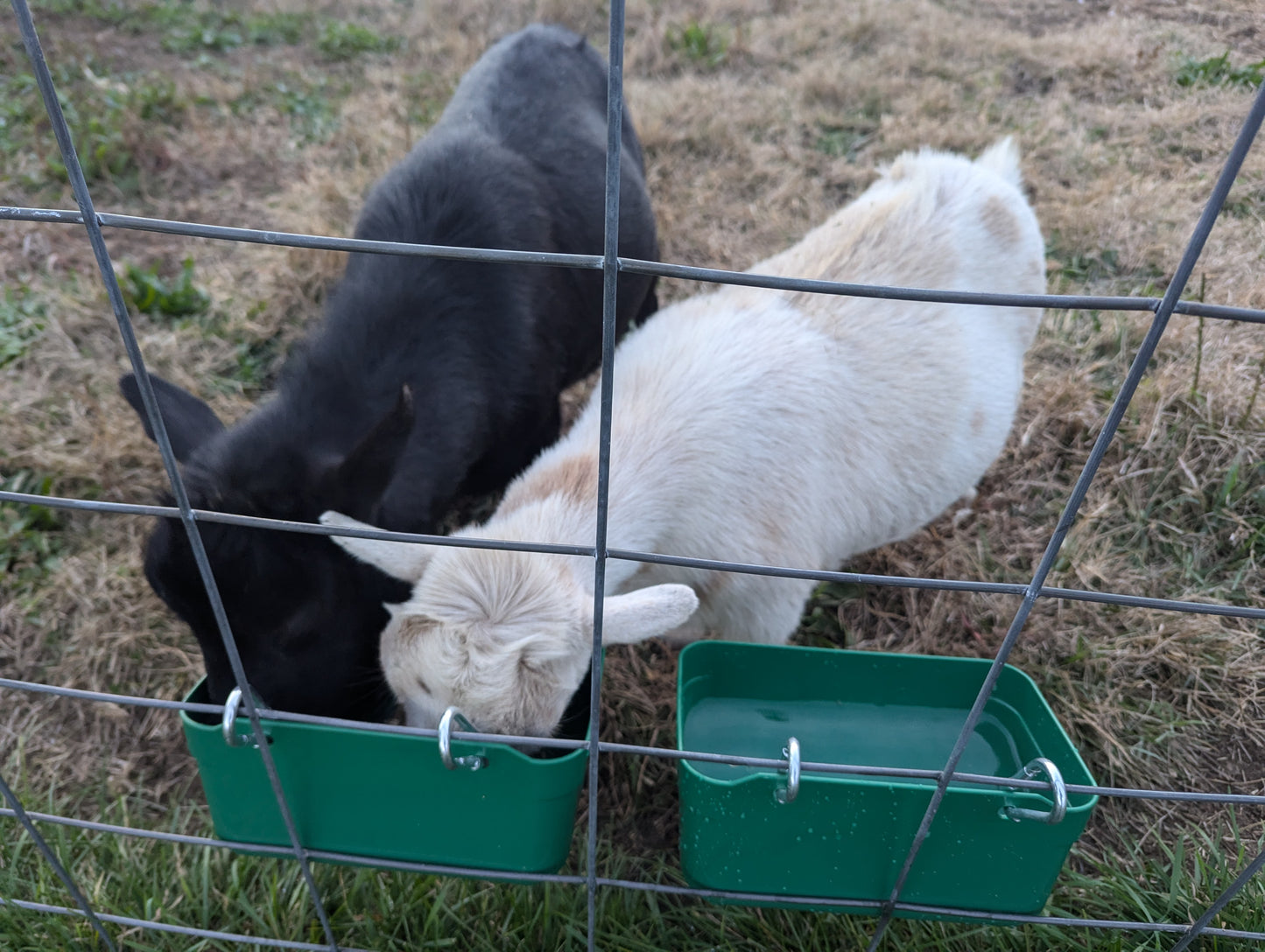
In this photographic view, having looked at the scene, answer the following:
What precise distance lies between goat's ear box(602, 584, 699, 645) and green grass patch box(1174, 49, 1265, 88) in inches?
72.7

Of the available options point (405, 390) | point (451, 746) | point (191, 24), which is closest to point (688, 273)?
point (451, 746)

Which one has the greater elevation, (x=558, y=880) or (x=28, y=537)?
(x=558, y=880)

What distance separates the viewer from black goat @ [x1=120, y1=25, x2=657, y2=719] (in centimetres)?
224

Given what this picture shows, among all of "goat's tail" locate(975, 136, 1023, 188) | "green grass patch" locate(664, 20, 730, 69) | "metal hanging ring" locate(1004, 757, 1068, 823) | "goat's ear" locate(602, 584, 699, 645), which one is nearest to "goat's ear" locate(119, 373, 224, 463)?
"goat's ear" locate(602, 584, 699, 645)

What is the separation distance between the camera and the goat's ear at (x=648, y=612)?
1.97 metres

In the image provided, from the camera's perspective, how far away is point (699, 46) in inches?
316

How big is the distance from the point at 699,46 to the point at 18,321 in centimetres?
610

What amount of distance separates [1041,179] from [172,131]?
6075mm

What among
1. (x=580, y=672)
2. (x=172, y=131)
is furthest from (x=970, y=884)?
(x=172, y=131)

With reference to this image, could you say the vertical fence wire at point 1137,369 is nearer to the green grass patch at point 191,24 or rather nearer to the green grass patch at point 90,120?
the green grass patch at point 90,120

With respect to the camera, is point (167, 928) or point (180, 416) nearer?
point (167, 928)

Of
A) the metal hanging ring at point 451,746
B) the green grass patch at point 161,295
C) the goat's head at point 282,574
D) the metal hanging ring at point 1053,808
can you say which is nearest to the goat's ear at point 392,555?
the goat's head at point 282,574

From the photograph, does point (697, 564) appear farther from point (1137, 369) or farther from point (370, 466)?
point (370, 466)

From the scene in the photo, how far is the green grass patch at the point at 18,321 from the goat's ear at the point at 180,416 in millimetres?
2257
